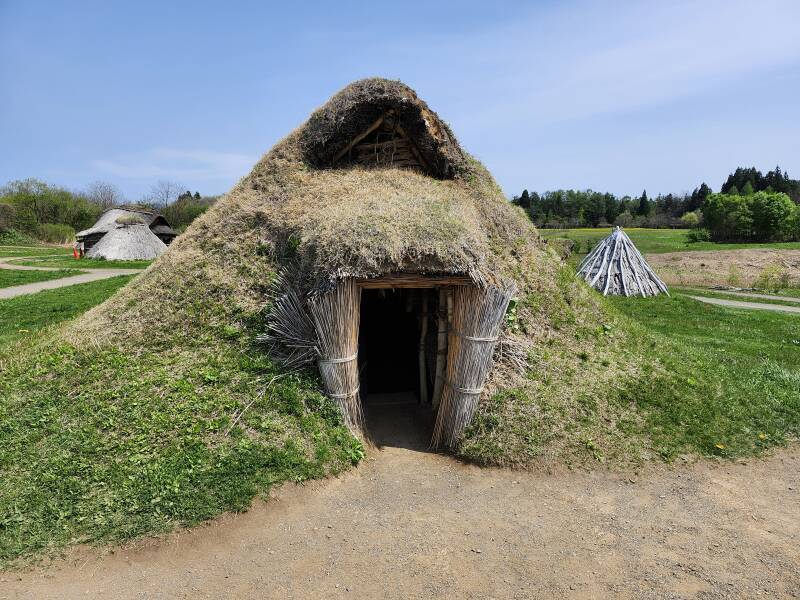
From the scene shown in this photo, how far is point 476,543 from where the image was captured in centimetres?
465

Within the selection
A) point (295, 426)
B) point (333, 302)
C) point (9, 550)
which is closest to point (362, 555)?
point (295, 426)

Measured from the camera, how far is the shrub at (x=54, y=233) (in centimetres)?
4856

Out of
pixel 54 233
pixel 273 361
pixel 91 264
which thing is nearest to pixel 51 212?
pixel 54 233

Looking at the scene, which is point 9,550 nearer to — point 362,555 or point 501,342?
point 362,555

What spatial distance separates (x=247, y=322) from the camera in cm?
675

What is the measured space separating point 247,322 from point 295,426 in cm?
176

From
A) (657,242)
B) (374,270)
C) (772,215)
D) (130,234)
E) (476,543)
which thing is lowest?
(476,543)

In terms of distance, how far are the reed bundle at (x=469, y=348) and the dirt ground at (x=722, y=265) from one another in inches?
938

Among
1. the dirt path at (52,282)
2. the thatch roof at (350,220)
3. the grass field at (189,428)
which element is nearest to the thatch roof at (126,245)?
the dirt path at (52,282)

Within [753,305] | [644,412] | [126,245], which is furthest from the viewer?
[126,245]

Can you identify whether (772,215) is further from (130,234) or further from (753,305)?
(130,234)

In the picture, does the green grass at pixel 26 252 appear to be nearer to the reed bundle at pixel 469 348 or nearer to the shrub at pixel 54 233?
the shrub at pixel 54 233

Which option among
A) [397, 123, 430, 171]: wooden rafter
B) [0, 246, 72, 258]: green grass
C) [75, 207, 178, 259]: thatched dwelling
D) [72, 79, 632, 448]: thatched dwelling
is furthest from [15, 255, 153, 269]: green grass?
[397, 123, 430, 171]: wooden rafter

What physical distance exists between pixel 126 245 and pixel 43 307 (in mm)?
20530
